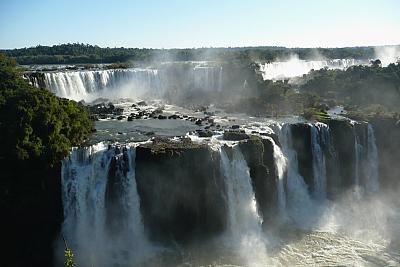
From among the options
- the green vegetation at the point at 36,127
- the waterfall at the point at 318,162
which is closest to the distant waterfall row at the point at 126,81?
the green vegetation at the point at 36,127

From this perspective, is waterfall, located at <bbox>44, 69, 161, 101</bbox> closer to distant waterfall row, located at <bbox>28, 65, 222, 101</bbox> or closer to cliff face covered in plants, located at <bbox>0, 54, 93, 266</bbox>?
distant waterfall row, located at <bbox>28, 65, 222, 101</bbox>

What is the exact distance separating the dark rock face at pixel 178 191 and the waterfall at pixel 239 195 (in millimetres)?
1022

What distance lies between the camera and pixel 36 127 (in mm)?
27938

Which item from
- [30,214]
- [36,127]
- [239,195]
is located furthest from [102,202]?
[239,195]

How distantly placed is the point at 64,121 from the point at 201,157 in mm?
9645

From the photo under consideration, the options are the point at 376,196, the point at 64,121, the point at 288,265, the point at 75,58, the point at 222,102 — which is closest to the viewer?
the point at 288,265

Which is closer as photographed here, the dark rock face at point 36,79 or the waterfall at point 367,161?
the waterfall at point 367,161

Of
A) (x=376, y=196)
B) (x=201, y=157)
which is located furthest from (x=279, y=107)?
(x=201, y=157)

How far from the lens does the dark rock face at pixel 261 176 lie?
30219 millimetres

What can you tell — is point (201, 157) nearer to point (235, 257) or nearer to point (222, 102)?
point (235, 257)

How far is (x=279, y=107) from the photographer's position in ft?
152

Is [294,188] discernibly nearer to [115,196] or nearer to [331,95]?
[115,196]

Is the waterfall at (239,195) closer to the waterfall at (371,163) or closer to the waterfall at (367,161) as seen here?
the waterfall at (367,161)

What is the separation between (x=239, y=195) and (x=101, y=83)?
99.2ft
